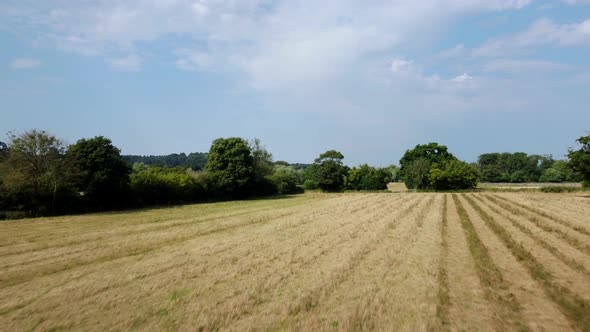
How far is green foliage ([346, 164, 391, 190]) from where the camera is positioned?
84.1 m

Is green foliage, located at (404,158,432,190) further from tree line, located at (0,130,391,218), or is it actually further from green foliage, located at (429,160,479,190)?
tree line, located at (0,130,391,218)

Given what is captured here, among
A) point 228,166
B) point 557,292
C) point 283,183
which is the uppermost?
point 228,166

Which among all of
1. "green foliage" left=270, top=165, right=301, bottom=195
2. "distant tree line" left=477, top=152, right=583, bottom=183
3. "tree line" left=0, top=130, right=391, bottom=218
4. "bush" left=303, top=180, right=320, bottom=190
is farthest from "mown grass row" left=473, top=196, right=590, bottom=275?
"distant tree line" left=477, top=152, right=583, bottom=183

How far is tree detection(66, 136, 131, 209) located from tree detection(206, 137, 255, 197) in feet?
54.8

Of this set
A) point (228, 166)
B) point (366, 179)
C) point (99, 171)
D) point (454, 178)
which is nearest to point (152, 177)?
point (99, 171)

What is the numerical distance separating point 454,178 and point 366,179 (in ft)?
63.2

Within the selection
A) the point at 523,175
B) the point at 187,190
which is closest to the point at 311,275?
the point at 187,190

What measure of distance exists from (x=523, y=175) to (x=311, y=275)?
148 meters

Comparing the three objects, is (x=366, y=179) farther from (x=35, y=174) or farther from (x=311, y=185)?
(x=35, y=174)

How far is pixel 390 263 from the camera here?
13055mm

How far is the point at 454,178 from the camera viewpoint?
80.1 meters

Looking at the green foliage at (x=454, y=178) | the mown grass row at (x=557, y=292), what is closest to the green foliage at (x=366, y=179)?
the green foliage at (x=454, y=178)

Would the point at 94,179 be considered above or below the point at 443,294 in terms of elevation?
above

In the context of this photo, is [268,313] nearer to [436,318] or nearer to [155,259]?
[436,318]
